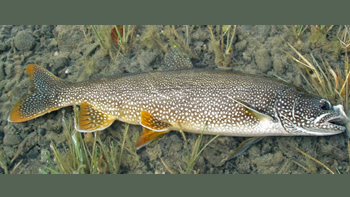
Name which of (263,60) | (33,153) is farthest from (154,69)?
(33,153)

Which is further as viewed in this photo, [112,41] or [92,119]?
[112,41]

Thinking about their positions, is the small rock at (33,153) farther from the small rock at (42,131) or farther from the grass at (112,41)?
the grass at (112,41)

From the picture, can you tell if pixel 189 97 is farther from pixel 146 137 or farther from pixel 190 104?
pixel 146 137

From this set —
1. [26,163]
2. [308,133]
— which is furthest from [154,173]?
[308,133]

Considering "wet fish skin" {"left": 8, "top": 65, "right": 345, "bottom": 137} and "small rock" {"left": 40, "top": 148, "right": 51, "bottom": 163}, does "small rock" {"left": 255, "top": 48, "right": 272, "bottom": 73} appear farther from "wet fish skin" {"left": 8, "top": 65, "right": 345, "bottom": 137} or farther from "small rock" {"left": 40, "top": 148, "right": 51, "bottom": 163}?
"small rock" {"left": 40, "top": 148, "right": 51, "bottom": 163}

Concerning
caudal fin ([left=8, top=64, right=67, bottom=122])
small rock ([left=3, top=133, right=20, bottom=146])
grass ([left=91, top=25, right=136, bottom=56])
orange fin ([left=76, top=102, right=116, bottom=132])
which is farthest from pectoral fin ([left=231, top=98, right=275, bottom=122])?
small rock ([left=3, top=133, right=20, bottom=146])

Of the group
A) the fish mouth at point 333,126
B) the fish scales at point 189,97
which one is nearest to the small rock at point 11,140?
the fish scales at point 189,97
